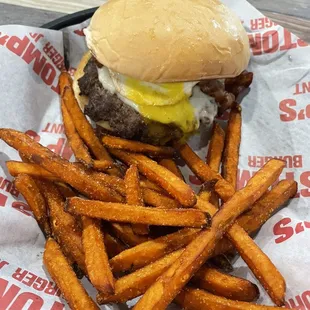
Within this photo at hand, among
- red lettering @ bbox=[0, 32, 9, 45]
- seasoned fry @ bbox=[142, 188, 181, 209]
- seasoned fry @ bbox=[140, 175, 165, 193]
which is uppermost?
red lettering @ bbox=[0, 32, 9, 45]

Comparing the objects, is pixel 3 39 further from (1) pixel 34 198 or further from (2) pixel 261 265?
(2) pixel 261 265

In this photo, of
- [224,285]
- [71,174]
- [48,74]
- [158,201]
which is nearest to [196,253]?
[224,285]

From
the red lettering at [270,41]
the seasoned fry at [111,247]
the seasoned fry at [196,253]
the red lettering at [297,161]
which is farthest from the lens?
the red lettering at [270,41]

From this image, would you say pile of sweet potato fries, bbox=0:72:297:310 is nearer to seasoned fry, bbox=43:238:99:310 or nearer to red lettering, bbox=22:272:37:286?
seasoned fry, bbox=43:238:99:310

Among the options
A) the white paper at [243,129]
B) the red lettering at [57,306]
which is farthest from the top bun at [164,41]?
the red lettering at [57,306]

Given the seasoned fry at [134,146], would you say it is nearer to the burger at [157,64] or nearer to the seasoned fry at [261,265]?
the burger at [157,64]

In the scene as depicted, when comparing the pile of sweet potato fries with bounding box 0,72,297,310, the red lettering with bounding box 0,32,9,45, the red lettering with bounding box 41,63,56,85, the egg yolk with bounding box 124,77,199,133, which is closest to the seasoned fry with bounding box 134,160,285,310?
the pile of sweet potato fries with bounding box 0,72,297,310

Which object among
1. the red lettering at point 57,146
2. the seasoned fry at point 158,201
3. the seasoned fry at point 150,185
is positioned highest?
the seasoned fry at point 158,201
